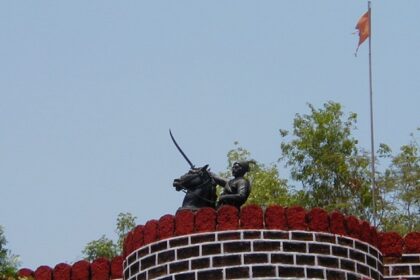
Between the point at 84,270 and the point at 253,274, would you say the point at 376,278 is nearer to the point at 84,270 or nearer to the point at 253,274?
the point at 253,274

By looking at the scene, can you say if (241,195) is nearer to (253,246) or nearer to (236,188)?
(236,188)

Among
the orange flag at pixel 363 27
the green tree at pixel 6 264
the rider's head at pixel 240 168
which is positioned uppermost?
the orange flag at pixel 363 27

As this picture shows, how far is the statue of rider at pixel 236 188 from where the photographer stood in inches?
945

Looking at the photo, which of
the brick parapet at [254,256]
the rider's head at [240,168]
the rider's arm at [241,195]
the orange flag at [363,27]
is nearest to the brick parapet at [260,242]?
the brick parapet at [254,256]

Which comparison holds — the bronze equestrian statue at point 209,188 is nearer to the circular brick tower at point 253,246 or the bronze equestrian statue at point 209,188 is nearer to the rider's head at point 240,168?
the rider's head at point 240,168

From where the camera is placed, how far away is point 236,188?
24.2m

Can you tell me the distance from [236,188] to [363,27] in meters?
9.74

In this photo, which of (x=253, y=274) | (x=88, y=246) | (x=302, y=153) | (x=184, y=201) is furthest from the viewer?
(x=302, y=153)

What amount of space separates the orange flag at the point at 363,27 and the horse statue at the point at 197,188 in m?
9.00

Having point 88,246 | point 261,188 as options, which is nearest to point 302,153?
point 261,188

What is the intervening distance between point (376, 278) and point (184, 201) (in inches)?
119

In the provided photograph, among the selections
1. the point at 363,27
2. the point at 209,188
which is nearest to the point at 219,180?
the point at 209,188

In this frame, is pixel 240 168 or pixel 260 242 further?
pixel 240 168

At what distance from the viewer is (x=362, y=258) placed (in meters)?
23.6
